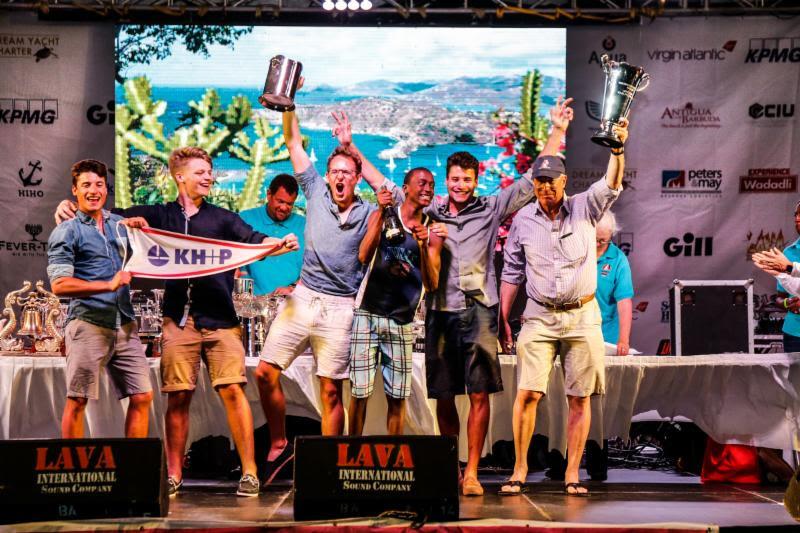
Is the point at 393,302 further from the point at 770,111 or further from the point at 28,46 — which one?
the point at 28,46

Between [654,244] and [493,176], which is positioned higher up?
[493,176]

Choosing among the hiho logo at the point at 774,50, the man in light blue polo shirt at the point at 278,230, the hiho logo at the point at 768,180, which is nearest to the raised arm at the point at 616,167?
the man in light blue polo shirt at the point at 278,230

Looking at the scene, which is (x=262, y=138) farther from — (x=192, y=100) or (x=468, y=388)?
(x=468, y=388)

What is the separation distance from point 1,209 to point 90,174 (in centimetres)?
405

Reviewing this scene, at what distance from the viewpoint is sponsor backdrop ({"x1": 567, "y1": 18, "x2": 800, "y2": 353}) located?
29.0 feet

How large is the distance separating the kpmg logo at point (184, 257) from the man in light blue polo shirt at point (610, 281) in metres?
2.60

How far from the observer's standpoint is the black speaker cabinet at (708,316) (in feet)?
20.4

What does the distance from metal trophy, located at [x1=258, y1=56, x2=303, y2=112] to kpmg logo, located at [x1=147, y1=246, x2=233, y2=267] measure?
2.95ft

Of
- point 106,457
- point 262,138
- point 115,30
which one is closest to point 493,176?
point 262,138

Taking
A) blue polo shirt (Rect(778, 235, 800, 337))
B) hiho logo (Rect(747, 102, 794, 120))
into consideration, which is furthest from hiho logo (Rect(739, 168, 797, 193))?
blue polo shirt (Rect(778, 235, 800, 337))

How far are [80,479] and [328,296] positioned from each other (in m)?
1.65

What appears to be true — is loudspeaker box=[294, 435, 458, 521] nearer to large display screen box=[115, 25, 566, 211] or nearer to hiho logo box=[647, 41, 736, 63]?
large display screen box=[115, 25, 566, 211]

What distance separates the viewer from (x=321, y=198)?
5.48m

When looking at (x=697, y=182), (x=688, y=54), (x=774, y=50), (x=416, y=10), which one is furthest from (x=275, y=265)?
(x=774, y=50)
